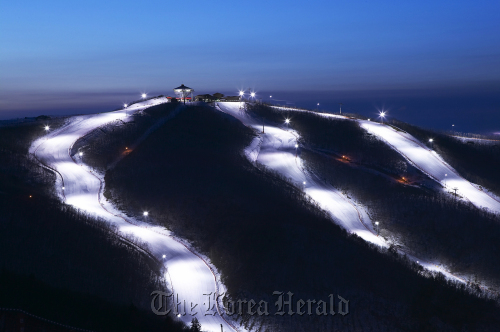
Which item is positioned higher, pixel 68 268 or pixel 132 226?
pixel 132 226

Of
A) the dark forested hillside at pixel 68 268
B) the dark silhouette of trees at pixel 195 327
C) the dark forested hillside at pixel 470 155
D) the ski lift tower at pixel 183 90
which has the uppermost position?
the ski lift tower at pixel 183 90

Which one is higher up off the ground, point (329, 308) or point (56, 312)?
point (56, 312)

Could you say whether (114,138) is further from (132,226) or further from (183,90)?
(132,226)

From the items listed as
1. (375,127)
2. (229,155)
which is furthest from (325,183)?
(375,127)

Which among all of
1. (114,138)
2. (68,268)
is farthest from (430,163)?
(68,268)

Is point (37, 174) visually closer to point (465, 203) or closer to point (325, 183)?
point (325, 183)

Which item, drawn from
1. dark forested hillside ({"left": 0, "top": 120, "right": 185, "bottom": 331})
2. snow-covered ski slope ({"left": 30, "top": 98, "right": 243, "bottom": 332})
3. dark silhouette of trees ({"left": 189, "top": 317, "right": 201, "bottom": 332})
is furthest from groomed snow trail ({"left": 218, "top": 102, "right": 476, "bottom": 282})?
dark silhouette of trees ({"left": 189, "top": 317, "right": 201, "bottom": 332})

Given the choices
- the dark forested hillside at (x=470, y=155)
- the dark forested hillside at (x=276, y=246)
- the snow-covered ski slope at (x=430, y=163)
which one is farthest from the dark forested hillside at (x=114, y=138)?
the dark forested hillside at (x=470, y=155)

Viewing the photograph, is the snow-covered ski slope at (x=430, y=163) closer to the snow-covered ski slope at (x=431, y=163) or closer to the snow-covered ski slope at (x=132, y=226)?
the snow-covered ski slope at (x=431, y=163)
